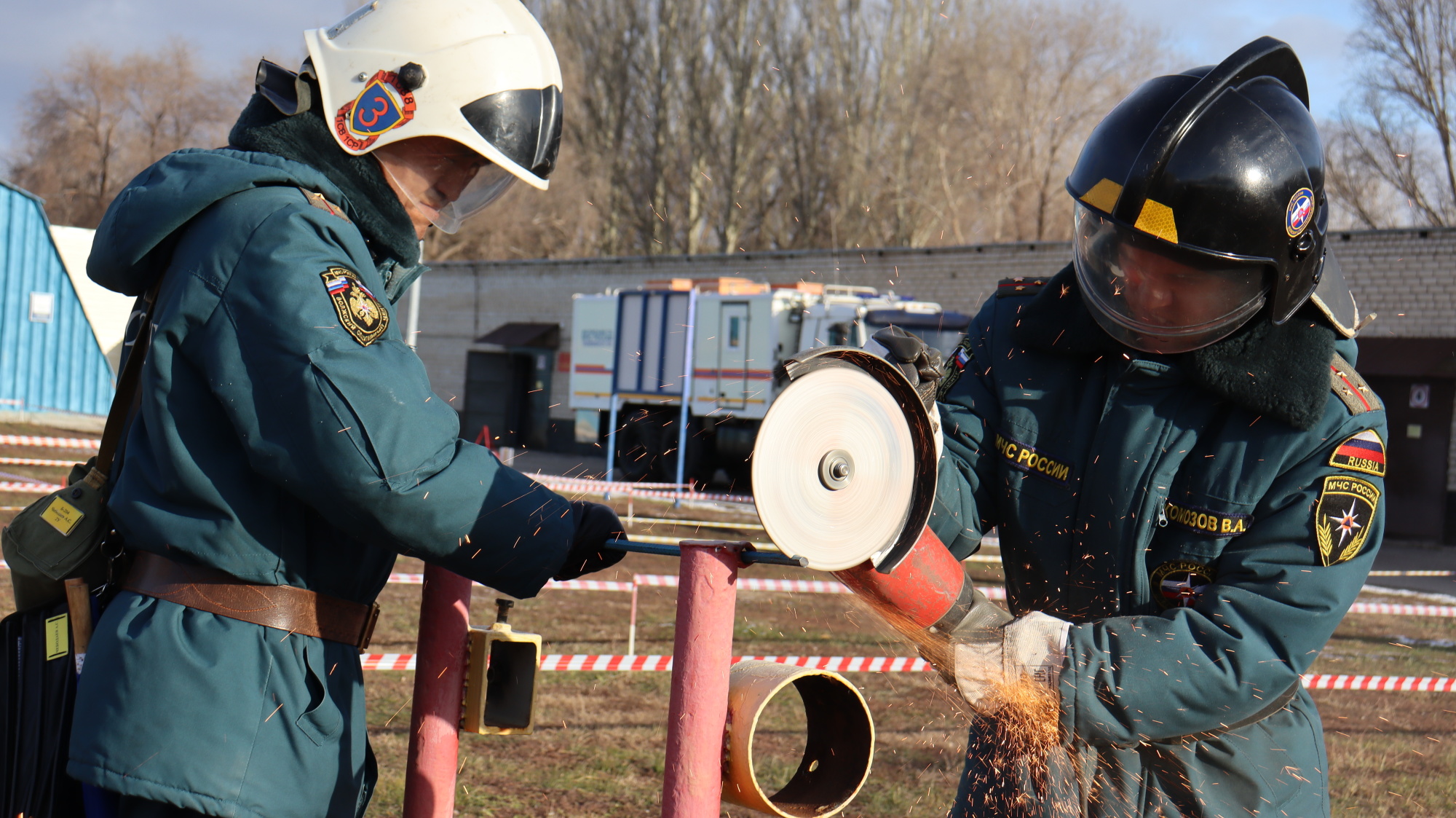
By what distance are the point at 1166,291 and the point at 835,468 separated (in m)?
0.73

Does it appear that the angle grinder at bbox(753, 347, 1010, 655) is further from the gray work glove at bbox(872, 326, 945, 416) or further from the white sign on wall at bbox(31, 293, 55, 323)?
the white sign on wall at bbox(31, 293, 55, 323)

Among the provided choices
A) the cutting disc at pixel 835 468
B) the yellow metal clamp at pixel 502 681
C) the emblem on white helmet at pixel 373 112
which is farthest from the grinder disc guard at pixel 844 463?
the emblem on white helmet at pixel 373 112

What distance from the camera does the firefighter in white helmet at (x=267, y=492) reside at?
1.80m

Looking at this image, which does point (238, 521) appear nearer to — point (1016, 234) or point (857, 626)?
point (857, 626)

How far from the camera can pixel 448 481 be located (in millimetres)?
1881

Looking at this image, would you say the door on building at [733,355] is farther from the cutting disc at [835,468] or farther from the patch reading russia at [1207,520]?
the cutting disc at [835,468]

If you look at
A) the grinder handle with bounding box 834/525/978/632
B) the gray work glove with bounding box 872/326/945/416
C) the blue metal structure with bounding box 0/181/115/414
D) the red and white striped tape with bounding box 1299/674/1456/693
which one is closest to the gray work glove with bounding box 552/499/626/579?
the grinder handle with bounding box 834/525/978/632

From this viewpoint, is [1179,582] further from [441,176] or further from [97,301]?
[97,301]

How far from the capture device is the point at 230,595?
1.89 meters

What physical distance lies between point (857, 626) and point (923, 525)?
6501mm

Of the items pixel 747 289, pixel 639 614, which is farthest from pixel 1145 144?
pixel 747 289

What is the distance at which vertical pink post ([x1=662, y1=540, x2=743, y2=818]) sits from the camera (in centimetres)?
179

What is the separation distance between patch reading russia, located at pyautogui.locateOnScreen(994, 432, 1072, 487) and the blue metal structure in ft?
69.2

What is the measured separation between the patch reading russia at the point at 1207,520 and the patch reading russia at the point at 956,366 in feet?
1.59
